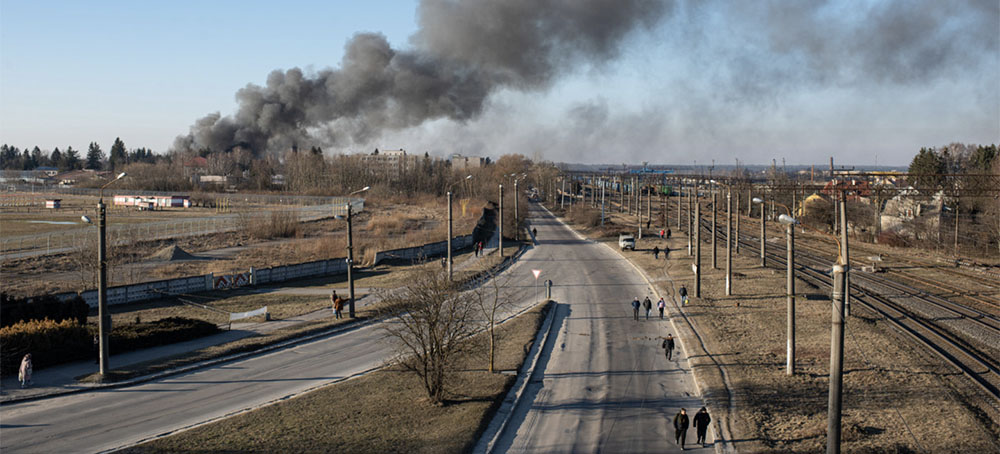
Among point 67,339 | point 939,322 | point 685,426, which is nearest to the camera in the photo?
point 685,426

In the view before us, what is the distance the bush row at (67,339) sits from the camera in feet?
49.3

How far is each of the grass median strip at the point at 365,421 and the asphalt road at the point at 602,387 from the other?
2.99 feet

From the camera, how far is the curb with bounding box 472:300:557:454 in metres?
11.9

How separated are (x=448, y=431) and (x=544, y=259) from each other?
28.7m

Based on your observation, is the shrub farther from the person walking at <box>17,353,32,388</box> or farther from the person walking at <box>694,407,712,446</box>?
the person walking at <box>694,407,712,446</box>

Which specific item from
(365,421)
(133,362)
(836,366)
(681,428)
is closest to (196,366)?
(133,362)

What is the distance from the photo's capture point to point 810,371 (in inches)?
642

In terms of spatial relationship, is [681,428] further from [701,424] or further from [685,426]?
[701,424]

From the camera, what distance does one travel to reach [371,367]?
1684cm

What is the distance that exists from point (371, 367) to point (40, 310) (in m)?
9.18

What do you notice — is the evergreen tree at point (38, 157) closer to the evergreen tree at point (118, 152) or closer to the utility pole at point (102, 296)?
the evergreen tree at point (118, 152)

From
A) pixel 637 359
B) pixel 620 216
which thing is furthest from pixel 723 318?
pixel 620 216

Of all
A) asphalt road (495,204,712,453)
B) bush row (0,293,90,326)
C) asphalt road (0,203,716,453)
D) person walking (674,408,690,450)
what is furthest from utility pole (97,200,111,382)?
person walking (674,408,690,450)

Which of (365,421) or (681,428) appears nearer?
(681,428)
